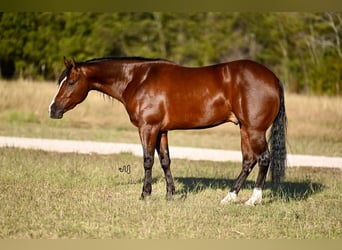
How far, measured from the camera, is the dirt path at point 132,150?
45.4 feet

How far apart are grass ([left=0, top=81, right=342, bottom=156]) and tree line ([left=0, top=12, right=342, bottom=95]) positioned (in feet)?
11.2

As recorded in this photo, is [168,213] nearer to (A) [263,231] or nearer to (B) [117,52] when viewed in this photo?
(A) [263,231]

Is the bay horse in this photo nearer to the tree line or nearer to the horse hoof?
the horse hoof

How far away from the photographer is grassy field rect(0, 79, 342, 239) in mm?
7375

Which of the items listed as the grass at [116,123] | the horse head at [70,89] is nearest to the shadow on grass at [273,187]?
the horse head at [70,89]

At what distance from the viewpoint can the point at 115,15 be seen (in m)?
29.4

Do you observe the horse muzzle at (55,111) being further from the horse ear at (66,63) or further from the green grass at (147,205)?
the green grass at (147,205)

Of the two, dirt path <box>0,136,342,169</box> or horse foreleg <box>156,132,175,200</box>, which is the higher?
horse foreleg <box>156,132,175,200</box>

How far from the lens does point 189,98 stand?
891 cm

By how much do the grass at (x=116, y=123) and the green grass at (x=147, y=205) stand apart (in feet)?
14.8

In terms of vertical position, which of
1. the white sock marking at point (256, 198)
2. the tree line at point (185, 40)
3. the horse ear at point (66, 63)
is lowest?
the tree line at point (185, 40)

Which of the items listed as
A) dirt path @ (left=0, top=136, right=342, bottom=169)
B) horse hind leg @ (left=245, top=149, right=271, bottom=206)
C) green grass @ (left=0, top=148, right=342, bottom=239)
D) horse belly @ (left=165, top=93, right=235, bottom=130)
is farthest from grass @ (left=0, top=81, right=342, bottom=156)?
horse belly @ (left=165, top=93, right=235, bottom=130)

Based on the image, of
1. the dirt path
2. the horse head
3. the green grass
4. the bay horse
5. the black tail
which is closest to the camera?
the green grass

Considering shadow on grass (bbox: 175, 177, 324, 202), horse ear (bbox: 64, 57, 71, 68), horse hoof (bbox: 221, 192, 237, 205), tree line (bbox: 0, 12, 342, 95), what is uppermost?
horse ear (bbox: 64, 57, 71, 68)
